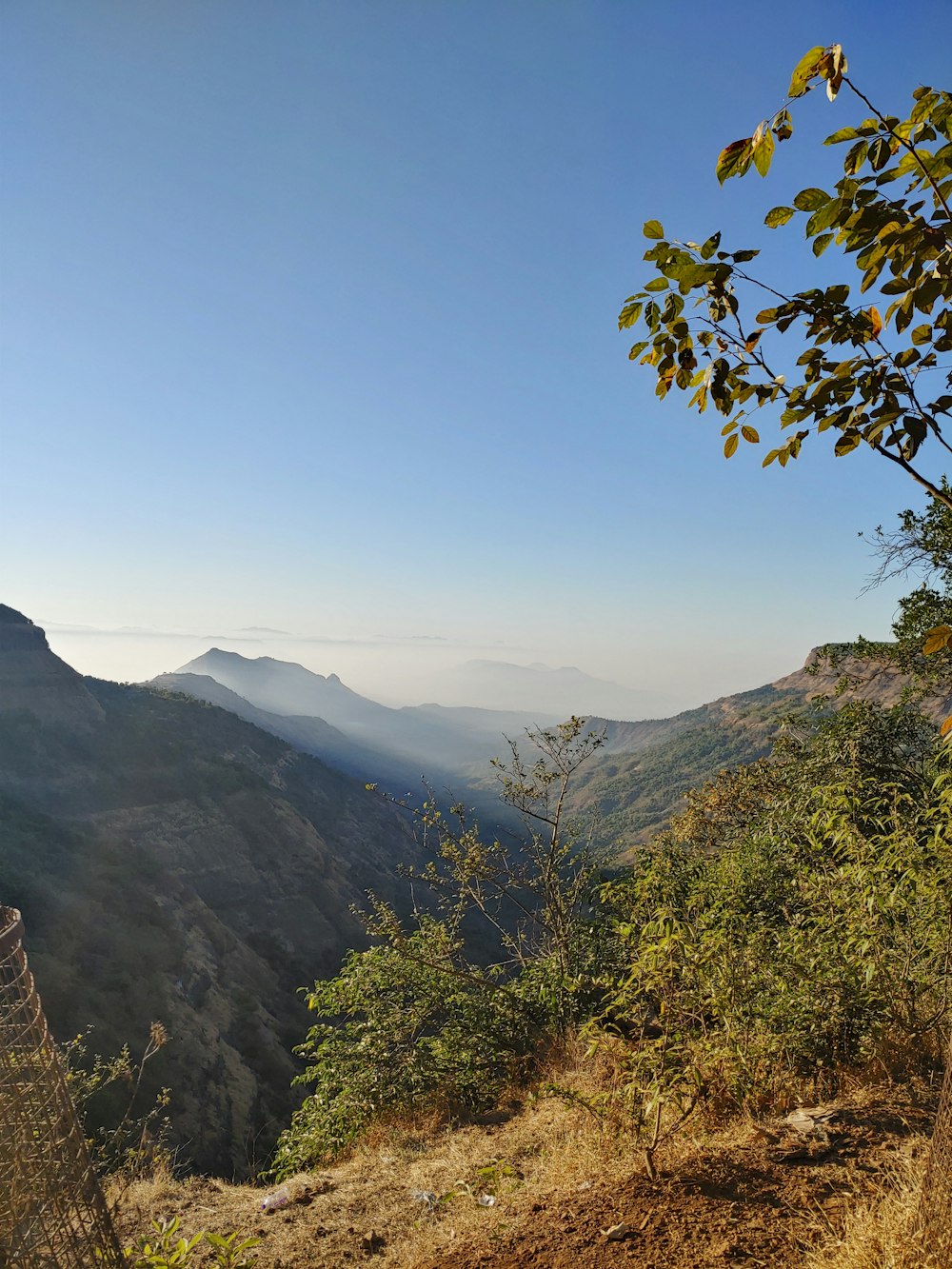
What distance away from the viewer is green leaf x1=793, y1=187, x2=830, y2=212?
60.4 inches

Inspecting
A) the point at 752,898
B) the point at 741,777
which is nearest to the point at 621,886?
the point at 752,898

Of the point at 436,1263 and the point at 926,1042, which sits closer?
the point at 436,1263

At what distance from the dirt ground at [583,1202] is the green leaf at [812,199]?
3625 mm

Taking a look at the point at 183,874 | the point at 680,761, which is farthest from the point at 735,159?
the point at 680,761

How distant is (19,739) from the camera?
45000 mm

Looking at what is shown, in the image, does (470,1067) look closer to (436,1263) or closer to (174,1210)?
(174,1210)

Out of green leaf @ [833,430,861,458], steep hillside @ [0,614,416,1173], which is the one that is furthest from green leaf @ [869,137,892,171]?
steep hillside @ [0,614,416,1173]

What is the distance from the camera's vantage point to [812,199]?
1.54 m

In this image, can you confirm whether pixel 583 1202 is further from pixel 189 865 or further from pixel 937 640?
pixel 189 865

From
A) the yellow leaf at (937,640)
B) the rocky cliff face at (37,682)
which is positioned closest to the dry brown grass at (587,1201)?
the yellow leaf at (937,640)

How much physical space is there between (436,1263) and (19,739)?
5296cm

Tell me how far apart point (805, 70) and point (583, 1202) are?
473cm

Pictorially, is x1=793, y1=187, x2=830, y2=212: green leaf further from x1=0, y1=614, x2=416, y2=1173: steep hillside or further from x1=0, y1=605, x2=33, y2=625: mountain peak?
x1=0, y1=605, x2=33, y2=625: mountain peak

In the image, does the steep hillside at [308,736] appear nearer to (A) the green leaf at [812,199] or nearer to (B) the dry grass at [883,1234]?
(B) the dry grass at [883,1234]
